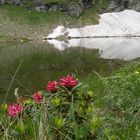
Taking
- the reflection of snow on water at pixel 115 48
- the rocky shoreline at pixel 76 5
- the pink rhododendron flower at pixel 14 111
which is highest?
the pink rhododendron flower at pixel 14 111

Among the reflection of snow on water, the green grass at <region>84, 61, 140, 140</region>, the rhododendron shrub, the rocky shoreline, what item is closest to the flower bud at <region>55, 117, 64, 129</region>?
the rhododendron shrub

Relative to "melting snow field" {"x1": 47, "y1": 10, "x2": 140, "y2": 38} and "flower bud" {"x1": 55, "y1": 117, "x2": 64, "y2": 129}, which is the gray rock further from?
"flower bud" {"x1": 55, "y1": 117, "x2": 64, "y2": 129}

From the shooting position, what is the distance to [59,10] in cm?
15238

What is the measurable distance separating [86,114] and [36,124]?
1004mm

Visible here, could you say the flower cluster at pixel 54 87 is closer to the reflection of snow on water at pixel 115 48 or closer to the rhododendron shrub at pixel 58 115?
the rhododendron shrub at pixel 58 115

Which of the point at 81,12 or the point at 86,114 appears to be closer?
the point at 86,114

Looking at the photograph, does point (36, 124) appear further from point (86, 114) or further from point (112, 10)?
point (112, 10)

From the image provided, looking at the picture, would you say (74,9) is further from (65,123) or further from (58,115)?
(65,123)

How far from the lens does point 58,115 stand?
5777mm

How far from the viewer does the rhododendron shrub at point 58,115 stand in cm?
537

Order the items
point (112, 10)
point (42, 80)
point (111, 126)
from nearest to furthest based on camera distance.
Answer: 1. point (111, 126)
2. point (42, 80)
3. point (112, 10)

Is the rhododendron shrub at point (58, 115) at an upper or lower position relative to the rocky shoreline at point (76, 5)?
upper

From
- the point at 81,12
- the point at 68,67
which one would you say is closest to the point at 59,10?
the point at 81,12

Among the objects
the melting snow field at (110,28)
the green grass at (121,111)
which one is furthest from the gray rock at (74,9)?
the green grass at (121,111)
